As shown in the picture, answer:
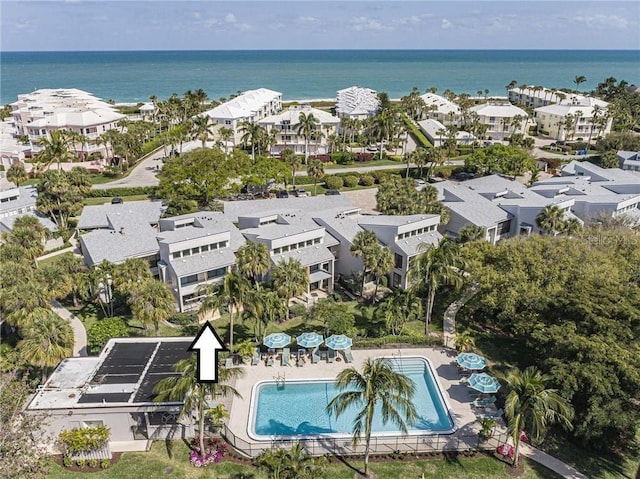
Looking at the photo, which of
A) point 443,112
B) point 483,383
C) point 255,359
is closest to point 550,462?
point 483,383

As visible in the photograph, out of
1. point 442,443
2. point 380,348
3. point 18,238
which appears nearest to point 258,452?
point 442,443

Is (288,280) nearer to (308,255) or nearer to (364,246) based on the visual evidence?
(308,255)

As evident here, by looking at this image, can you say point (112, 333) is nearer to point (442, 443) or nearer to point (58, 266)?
point (58, 266)

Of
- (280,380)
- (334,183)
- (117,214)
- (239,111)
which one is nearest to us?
(280,380)

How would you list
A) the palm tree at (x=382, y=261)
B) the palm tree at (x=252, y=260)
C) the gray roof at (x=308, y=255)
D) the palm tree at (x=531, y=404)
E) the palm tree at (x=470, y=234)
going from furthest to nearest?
the palm tree at (x=470, y=234) < the gray roof at (x=308, y=255) < the palm tree at (x=382, y=261) < the palm tree at (x=252, y=260) < the palm tree at (x=531, y=404)

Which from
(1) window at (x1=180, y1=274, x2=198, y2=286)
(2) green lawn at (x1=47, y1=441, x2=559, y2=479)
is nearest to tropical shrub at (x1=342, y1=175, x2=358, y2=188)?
(1) window at (x1=180, y1=274, x2=198, y2=286)

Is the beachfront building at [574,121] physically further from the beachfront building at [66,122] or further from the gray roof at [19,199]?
the gray roof at [19,199]

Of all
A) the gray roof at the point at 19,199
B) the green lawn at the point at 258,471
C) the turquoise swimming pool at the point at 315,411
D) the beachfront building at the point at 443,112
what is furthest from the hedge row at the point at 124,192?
the beachfront building at the point at 443,112
